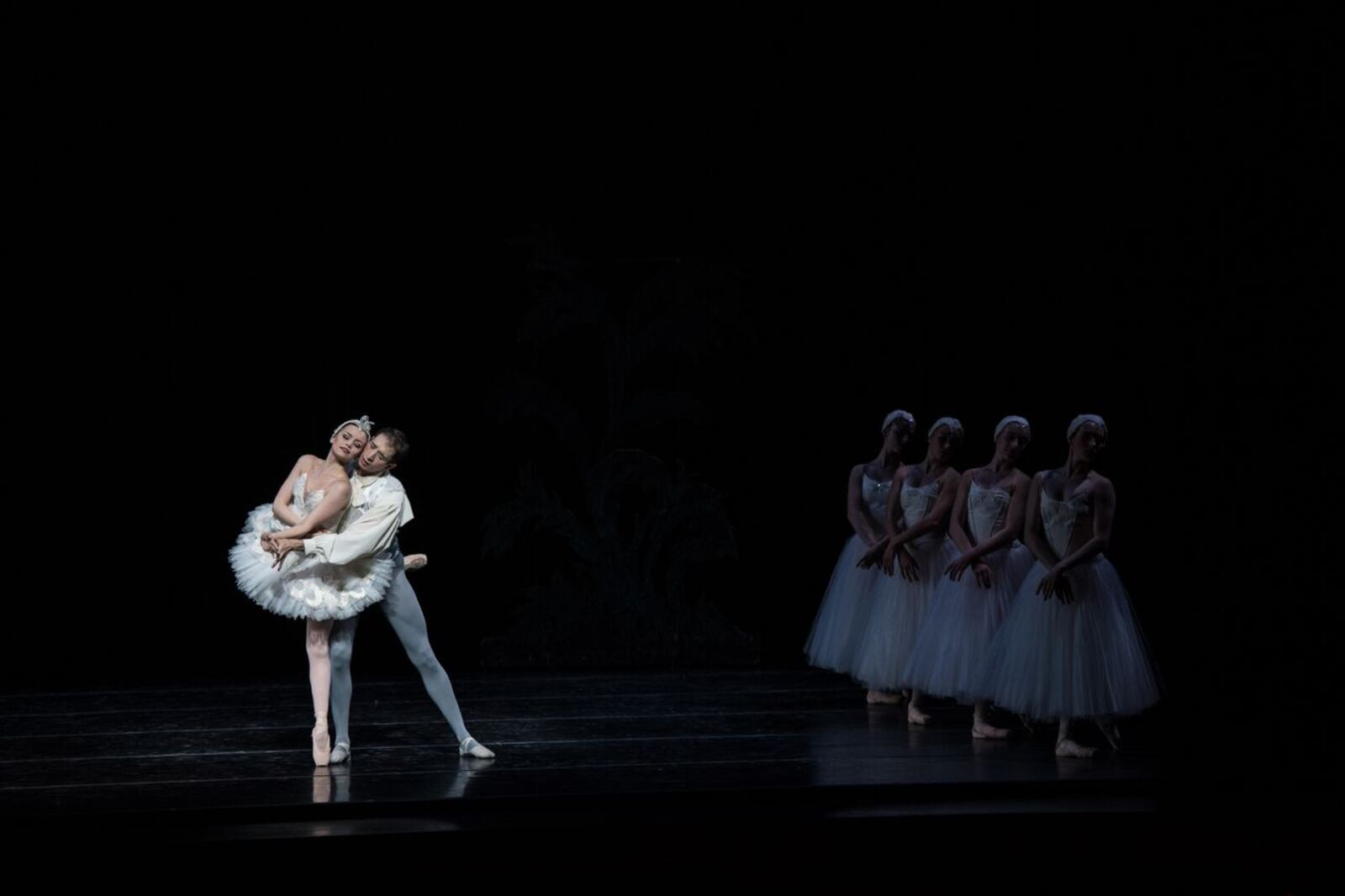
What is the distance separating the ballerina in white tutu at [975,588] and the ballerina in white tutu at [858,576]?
0.57m

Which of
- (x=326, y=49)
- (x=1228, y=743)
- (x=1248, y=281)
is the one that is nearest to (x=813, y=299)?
(x=1248, y=281)

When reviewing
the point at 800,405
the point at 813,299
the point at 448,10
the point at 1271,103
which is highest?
the point at 448,10

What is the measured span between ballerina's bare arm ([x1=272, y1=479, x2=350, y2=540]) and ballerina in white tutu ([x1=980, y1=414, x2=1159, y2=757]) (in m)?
2.21

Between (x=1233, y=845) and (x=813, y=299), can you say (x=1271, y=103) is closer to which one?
(x=813, y=299)

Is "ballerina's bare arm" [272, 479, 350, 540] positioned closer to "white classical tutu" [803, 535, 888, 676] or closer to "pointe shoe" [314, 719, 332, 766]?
"pointe shoe" [314, 719, 332, 766]

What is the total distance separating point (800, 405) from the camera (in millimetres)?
7684

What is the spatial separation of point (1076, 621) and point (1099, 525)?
12.7 inches

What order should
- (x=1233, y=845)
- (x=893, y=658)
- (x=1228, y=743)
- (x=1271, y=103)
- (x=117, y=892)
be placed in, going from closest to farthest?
(x=117, y=892)
(x=1233, y=845)
(x=1228, y=743)
(x=893, y=658)
(x=1271, y=103)

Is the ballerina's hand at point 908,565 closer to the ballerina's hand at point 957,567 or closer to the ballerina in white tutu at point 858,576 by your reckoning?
the ballerina in white tutu at point 858,576

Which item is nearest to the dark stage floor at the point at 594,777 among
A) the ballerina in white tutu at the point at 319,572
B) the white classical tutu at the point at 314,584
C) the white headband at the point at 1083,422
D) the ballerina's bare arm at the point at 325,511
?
the ballerina in white tutu at the point at 319,572

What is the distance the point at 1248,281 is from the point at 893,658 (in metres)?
2.45

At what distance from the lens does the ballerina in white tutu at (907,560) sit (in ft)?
20.0

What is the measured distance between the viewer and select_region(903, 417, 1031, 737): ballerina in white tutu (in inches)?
219

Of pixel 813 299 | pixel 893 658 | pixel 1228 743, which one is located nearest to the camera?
pixel 1228 743
